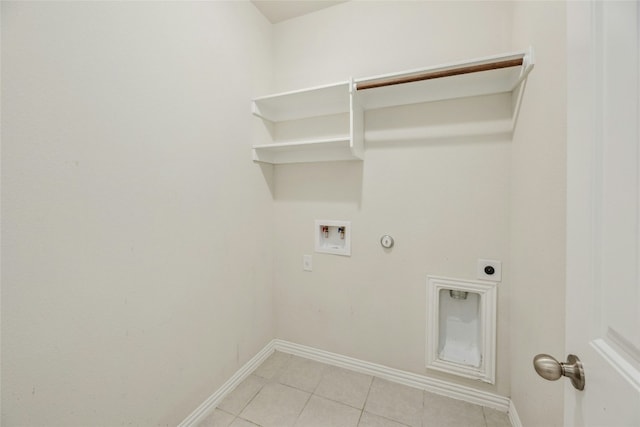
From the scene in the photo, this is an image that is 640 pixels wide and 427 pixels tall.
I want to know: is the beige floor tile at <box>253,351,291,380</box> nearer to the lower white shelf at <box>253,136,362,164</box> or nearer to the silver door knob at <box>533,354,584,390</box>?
→ the lower white shelf at <box>253,136,362,164</box>

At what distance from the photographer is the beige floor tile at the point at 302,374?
1724 millimetres

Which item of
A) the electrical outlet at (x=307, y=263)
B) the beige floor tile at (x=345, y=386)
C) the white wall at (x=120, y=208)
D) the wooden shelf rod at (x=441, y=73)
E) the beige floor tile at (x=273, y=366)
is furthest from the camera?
the electrical outlet at (x=307, y=263)

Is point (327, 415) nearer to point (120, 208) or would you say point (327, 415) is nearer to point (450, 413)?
point (450, 413)

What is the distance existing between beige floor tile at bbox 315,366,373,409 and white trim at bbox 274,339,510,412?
0.05m

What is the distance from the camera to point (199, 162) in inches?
56.3

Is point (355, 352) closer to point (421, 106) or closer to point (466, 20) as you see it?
point (421, 106)

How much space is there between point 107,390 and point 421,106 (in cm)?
220

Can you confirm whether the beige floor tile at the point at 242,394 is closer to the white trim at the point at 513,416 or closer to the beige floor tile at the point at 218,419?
the beige floor tile at the point at 218,419

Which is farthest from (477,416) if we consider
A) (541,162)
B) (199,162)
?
(199,162)

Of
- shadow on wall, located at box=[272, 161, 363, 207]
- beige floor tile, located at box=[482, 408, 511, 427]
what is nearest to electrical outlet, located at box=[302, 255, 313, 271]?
shadow on wall, located at box=[272, 161, 363, 207]

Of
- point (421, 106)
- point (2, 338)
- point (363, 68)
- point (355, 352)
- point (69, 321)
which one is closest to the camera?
point (2, 338)

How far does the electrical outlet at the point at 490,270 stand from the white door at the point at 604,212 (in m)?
1.02

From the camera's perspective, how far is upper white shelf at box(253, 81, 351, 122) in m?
1.66

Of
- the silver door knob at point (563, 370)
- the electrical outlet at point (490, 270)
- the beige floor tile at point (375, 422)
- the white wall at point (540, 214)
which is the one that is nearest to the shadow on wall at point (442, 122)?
the white wall at point (540, 214)
